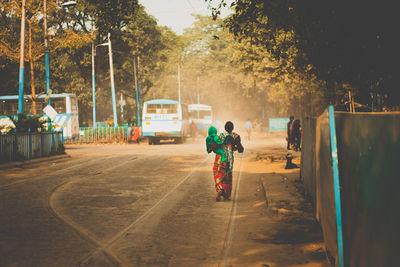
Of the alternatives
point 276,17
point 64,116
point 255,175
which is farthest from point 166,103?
point 276,17

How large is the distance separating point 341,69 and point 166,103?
2430cm

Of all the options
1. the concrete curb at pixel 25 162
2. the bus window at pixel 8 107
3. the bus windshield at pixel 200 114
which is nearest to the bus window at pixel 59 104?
the bus window at pixel 8 107

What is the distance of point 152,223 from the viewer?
26.0 ft

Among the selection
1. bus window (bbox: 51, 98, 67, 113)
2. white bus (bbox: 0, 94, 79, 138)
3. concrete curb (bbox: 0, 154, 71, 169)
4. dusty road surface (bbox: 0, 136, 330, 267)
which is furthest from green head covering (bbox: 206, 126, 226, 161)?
bus window (bbox: 51, 98, 67, 113)

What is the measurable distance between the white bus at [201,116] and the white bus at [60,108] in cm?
1459

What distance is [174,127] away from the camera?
3516 cm

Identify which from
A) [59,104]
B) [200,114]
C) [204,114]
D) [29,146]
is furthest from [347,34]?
[204,114]

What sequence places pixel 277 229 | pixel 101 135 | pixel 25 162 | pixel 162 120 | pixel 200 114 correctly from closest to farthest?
pixel 277 229, pixel 25 162, pixel 162 120, pixel 101 135, pixel 200 114

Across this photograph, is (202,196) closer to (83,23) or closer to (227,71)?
(83,23)

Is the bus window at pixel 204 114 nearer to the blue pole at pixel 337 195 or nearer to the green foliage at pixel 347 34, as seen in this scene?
the green foliage at pixel 347 34

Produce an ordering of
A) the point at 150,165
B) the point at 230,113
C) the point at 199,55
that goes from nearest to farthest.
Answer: the point at 150,165 → the point at 230,113 → the point at 199,55

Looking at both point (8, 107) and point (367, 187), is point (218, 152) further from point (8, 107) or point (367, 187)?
point (8, 107)

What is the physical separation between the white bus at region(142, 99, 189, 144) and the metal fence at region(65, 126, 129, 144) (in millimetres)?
4320

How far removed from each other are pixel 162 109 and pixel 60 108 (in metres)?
7.76
